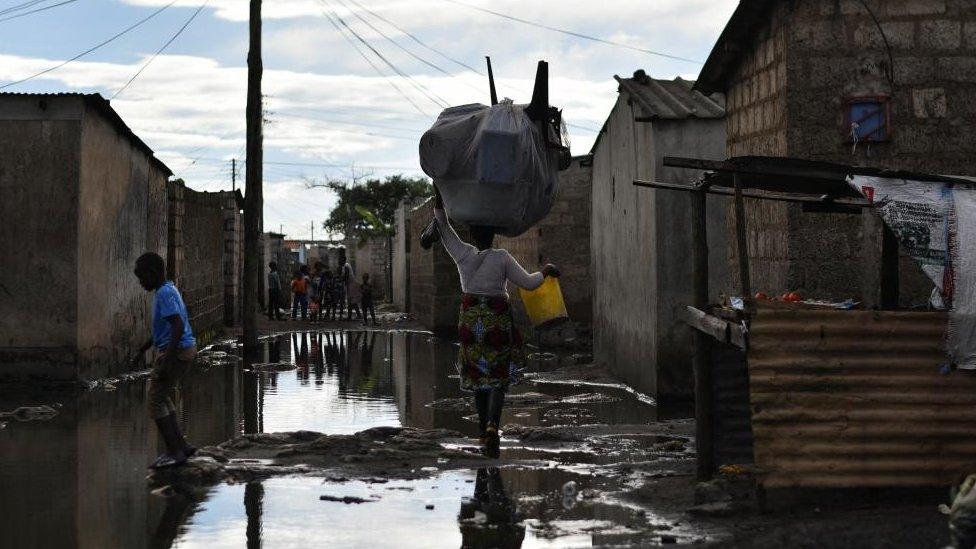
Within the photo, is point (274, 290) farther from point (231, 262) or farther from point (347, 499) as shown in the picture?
point (347, 499)

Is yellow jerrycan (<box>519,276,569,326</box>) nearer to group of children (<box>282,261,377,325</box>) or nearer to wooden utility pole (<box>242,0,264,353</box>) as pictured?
wooden utility pole (<box>242,0,264,353</box>)

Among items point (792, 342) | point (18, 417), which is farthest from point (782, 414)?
point (18, 417)

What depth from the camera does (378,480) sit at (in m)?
8.47

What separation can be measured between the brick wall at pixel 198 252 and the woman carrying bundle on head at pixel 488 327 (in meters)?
11.8

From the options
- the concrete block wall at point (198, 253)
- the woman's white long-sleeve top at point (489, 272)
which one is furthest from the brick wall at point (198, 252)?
the woman's white long-sleeve top at point (489, 272)

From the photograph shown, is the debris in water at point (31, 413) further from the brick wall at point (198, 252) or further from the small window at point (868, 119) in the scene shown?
the brick wall at point (198, 252)

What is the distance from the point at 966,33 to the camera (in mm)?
10805

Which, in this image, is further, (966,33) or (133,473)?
(966,33)

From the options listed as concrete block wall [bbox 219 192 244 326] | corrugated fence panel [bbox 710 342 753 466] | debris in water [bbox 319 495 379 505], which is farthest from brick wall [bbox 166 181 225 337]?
corrugated fence panel [bbox 710 342 753 466]

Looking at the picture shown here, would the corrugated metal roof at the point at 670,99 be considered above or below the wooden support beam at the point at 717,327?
above

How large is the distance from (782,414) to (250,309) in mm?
15948

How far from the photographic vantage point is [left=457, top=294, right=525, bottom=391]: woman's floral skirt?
1034cm

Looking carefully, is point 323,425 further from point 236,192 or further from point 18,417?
point 236,192

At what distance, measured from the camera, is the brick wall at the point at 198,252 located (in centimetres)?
2203
